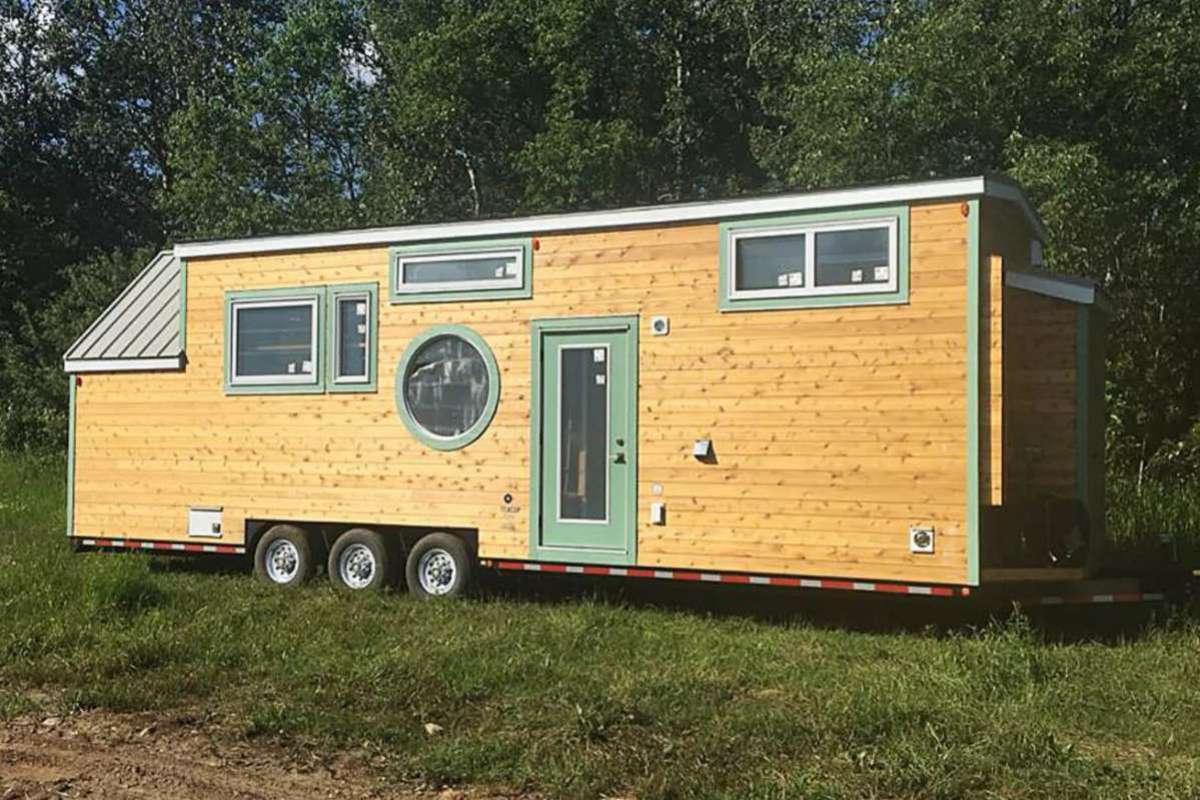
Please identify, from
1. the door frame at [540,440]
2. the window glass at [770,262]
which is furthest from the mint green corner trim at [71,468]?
the window glass at [770,262]

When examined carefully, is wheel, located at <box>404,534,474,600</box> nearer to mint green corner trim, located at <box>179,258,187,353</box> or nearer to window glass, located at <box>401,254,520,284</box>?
window glass, located at <box>401,254,520,284</box>

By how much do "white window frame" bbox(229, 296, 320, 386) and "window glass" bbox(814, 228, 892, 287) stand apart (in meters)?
4.72

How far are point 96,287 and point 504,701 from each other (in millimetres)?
24820

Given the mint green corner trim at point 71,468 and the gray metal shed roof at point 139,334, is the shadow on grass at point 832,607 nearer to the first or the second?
the gray metal shed roof at point 139,334

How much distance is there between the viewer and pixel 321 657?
26.9 ft

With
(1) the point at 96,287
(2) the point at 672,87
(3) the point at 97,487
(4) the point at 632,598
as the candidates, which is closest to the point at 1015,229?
(4) the point at 632,598

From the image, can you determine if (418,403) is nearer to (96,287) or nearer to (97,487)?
(97,487)

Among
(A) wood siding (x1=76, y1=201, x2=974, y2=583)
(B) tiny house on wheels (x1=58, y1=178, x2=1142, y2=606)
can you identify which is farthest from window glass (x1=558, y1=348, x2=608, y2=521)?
(A) wood siding (x1=76, y1=201, x2=974, y2=583)

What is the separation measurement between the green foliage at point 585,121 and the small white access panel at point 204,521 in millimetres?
6463

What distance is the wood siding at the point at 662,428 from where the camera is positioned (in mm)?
9016

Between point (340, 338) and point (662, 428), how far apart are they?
3.28 metres

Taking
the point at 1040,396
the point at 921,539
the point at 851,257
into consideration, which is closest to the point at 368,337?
the point at 851,257

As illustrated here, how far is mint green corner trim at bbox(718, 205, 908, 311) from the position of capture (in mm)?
9102

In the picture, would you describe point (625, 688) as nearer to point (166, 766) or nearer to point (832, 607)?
point (166, 766)
